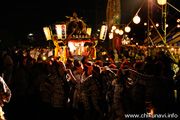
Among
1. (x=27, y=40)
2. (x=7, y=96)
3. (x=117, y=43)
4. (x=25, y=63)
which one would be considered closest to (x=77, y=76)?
(x=7, y=96)

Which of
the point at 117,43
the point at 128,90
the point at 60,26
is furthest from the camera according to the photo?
the point at 117,43

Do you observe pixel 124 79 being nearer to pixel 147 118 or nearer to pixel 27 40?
pixel 147 118

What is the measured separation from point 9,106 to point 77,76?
12.7 feet

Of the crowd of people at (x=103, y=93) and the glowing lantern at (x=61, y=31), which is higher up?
the glowing lantern at (x=61, y=31)

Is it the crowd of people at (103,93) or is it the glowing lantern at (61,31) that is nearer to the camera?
the crowd of people at (103,93)

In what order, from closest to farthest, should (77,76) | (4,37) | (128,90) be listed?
(128,90) < (77,76) < (4,37)

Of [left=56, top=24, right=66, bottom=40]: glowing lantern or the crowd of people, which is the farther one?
[left=56, top=24, right=66, bottom=40]: glowing lantern

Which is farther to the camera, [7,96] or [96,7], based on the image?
[96,7]

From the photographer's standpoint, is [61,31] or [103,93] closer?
[103,93]

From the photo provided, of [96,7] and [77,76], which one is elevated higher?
[96,7]

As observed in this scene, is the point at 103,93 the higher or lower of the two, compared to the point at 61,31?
lower

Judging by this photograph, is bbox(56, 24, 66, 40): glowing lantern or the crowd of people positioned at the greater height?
bbox(56, 24, 66, 40): glowing lantern

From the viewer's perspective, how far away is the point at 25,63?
768 cm

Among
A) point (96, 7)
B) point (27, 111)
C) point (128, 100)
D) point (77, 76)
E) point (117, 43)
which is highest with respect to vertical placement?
point (96, 7)
